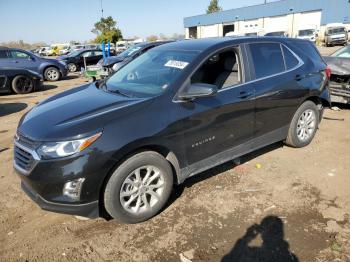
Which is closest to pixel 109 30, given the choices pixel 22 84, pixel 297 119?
pixel 22 84

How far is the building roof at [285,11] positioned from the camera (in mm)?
42438

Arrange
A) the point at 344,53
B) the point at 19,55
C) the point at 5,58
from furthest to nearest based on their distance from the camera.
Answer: the point at 19,55 → the point at 5,58 → the point at 344,53

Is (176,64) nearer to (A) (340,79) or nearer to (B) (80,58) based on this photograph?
(A) (340,79)

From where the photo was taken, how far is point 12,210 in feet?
12.6

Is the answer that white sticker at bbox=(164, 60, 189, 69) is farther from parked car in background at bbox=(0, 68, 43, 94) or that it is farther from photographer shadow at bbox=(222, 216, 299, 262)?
parked car in background at bbox=(0, 68, 43, 94)

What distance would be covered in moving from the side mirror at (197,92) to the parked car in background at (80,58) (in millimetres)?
17589

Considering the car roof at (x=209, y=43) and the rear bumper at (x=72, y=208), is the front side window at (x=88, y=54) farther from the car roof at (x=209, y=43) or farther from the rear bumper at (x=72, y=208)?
the rear bumper at (x=72, y=208)

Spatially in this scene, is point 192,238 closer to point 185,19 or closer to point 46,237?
point 46,237

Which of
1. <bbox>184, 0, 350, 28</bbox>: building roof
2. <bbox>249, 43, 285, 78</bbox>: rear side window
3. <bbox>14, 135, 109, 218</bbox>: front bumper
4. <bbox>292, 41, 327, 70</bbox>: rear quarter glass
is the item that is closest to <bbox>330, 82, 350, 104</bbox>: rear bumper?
<bbox>292, 41, 327, 70</bbox>: rear quarter glass

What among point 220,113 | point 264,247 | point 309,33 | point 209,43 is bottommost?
point 264,247

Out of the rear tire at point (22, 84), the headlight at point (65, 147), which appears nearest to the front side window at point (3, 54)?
the rear tire at point (22, 84)

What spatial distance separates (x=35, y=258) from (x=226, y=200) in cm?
213

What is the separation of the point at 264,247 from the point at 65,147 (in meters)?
2.05

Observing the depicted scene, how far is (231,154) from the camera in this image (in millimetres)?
4141
